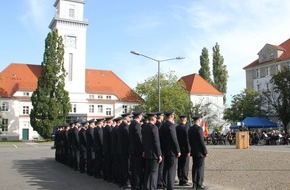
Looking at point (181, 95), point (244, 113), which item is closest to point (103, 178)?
point (244, 113)

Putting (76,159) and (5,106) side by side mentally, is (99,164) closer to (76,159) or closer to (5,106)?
(76,159)

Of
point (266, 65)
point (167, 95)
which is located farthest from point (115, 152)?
point (266, 65)

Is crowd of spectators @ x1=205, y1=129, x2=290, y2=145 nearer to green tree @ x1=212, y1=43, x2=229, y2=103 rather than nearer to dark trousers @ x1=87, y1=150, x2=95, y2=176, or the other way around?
dark trousers @ x1=87, y1=150, x2=95, y2=176

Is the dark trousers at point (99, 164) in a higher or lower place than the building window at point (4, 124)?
lower

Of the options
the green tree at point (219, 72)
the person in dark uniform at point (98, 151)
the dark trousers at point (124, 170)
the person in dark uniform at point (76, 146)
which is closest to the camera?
the dark trousers at point (124, 170)

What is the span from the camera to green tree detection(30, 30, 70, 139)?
175 feet

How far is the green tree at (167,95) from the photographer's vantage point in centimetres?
6304

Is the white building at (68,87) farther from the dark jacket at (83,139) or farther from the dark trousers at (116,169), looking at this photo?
the dark trousers at (116,169)

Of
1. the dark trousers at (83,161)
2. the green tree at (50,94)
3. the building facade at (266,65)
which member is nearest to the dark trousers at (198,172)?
the dark trousers at (83,161)

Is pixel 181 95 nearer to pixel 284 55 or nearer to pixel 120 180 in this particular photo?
pixel 284 55

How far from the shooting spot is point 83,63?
6431 centimetres

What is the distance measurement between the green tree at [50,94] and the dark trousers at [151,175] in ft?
150

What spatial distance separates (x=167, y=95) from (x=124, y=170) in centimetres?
5257

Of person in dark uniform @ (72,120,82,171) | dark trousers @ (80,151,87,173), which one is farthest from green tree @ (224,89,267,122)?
dark trousers @ (80,151,87,173)
